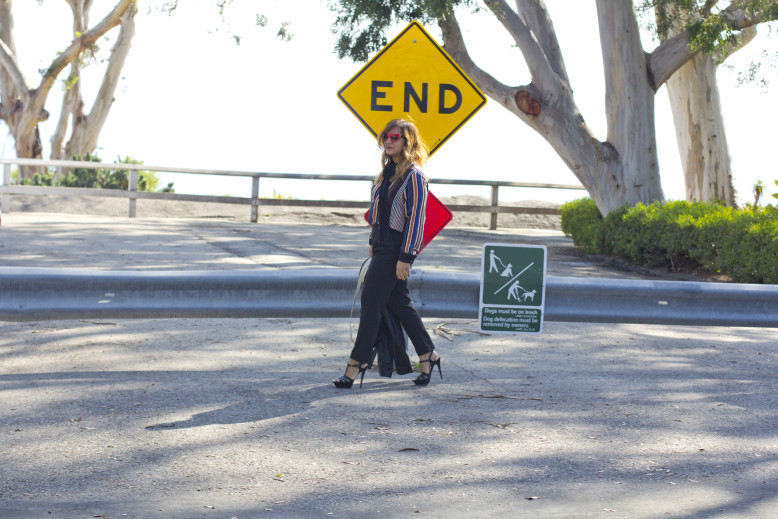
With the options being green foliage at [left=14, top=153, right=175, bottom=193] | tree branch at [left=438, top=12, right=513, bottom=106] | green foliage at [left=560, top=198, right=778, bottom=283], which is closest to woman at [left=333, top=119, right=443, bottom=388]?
green foliage at [left=560, top=198, right=778, bottom=283]

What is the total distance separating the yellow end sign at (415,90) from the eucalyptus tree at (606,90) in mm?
9817

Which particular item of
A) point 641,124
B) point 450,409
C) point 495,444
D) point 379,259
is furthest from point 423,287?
point 641,124

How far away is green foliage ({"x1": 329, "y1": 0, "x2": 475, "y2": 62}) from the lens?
50.9 feet

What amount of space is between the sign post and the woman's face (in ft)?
4.25

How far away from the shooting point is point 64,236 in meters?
14.5

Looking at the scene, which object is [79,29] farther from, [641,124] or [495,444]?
[495,444]

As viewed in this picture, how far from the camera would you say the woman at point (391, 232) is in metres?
5.82

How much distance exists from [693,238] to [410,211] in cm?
882

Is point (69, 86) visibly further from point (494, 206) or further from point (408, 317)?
point (408, 317)

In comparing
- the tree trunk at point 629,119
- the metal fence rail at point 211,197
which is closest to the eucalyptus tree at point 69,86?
the metal fence rail at point 211,197

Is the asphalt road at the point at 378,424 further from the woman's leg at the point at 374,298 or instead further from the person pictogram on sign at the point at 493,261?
the person pictogram on sign at the point at 493,261

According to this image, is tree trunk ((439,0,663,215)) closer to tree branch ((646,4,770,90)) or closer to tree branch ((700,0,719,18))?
tree branch ((646,4,770,90))

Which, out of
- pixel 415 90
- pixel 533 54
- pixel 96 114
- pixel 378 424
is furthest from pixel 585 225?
pixel 96 114

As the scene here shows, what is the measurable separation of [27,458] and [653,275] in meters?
11.2
